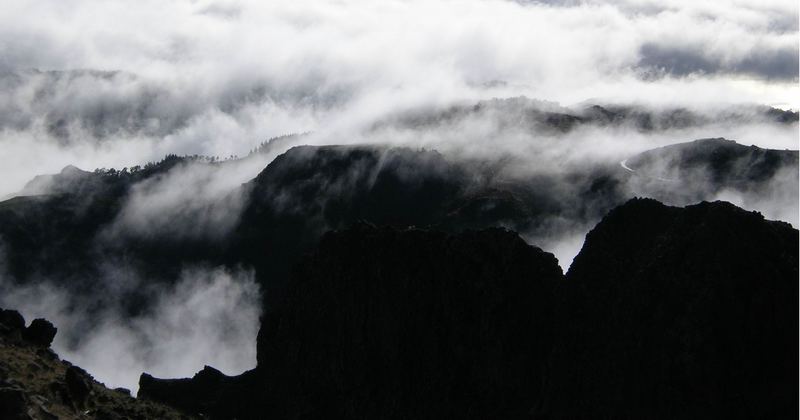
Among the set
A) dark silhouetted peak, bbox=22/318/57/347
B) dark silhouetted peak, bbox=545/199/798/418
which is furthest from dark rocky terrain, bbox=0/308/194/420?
dark silhouetted peak, bbox=545/199/798/418

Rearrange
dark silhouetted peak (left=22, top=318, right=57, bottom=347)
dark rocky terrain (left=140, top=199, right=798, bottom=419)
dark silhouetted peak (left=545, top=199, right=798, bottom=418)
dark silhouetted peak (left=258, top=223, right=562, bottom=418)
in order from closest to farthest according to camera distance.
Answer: dark silhouetted peak (left=545, top=199, right=798, bottom=418) < dark rocky terrain (left=140, top=199, right=798, bottom=419) < dark silhouetted peak (left=22, top=318, right=57, bottom=347) < dark silhouetted peak (left=258, top=223, right=562, bottom=418)

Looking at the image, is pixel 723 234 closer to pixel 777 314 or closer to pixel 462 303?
pixel 777 314

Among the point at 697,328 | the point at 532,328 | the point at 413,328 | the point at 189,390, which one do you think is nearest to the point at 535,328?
the point at 532,328

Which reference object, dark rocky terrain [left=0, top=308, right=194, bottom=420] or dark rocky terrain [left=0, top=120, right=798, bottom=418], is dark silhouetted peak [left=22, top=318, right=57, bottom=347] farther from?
dark rocky terrain [left=0, top=120, right=798, bottom=418]

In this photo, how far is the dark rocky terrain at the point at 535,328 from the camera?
7619 centimetres

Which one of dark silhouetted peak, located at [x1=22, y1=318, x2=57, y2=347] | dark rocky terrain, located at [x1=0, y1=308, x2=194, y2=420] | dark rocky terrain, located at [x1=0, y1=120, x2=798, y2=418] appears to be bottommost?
dark rocky terrain, located at [x1=0, y1=308, x2=194, y2=420]

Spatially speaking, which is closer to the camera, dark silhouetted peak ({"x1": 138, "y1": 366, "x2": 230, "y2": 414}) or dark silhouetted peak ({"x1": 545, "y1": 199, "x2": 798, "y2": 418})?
dark silhouetted peak ({"x1": 545, "y1": 199, "x2": 798, "y2": 418})

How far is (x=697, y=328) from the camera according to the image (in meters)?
77.1

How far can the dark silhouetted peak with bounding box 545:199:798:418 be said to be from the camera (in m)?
75.1

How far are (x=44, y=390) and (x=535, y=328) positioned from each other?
51024mm

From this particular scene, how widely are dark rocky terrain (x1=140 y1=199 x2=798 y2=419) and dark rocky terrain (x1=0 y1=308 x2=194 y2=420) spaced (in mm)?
24252

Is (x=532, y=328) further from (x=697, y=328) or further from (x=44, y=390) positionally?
(x=44, y=390)

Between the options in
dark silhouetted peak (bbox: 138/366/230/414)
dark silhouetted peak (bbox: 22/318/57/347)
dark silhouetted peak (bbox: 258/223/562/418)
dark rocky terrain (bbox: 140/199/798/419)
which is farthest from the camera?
dark silhouetted peak (bbox: 138/366/230/414)

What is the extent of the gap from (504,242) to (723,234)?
28.7 m
